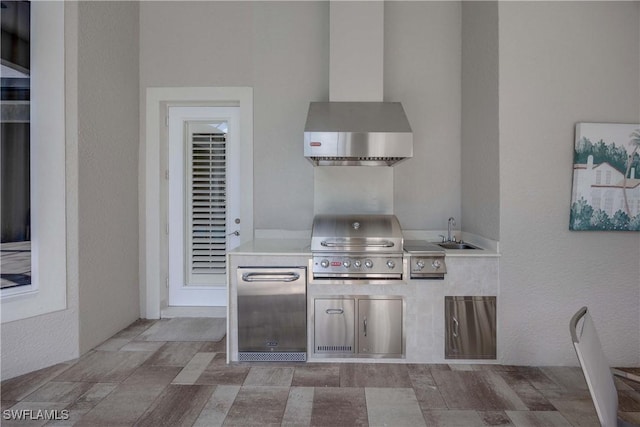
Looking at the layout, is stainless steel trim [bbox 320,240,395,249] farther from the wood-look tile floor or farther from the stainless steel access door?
the wood-look tile floor

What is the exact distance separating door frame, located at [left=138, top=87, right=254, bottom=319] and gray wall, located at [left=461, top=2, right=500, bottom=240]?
7.12 feet

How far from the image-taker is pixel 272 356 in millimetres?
3023

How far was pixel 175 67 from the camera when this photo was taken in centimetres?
403

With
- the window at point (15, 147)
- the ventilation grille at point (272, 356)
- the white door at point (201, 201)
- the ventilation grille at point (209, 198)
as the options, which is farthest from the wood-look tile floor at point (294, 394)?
the ventilation grille at point (209, 198)

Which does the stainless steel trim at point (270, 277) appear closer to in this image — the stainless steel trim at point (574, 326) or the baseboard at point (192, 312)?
the baseboard at point (192, 312)

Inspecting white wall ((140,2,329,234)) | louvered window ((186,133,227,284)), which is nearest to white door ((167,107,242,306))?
louvered window ((186,133,227,284))

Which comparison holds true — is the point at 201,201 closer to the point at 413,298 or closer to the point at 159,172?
the point at 159,172

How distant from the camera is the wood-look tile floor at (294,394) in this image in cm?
227

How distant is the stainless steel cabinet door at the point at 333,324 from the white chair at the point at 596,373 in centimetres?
180

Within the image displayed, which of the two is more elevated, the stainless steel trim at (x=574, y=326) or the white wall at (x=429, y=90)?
the white wall at (x=429, y=90)

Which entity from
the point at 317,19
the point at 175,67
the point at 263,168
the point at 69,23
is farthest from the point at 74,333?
the point at 317,19

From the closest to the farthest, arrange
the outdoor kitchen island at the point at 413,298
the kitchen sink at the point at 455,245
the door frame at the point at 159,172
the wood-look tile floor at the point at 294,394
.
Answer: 1. the wood-look tile floor at the point at 294,394
2. the outdoor kitchen island at the point at 413,298
3. the kitchen sink at the point at 455,245
4. the door frame at the point at 159,172

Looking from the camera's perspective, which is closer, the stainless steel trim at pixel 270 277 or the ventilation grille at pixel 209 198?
the stainless steel trim at pixel 270 277

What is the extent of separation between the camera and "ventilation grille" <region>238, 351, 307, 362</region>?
302 cm
